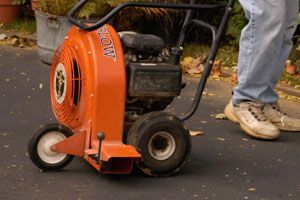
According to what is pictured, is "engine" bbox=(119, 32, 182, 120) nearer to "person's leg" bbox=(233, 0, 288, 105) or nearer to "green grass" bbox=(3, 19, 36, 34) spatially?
"person's leg" bbox=(233, 0, 288, 105)

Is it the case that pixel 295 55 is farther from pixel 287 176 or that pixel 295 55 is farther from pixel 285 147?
pixel 287 176

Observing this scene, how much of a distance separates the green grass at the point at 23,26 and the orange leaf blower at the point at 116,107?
15.1 ft

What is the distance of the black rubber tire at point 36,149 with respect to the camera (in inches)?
146

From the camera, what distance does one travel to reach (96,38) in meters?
3.73

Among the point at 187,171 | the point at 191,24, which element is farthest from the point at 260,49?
the point at 187,171

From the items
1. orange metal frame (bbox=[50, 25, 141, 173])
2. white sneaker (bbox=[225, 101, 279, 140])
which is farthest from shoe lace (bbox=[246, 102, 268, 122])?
orange metal frame (bbox=[50, 25, 141, 173])

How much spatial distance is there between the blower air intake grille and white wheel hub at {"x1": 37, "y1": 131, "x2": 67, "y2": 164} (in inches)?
6.7

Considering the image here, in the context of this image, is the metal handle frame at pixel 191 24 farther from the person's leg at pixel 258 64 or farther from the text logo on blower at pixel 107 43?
the person's leg at pixel 258 64

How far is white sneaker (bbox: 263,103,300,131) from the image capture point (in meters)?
4.85

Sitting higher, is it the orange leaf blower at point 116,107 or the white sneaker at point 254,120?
the orange leaf blower at point 116,107

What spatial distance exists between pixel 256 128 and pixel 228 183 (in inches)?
34.0

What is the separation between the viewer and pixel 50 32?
6.79 metres

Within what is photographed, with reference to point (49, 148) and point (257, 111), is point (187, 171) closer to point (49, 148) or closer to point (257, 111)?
point (49, 148)

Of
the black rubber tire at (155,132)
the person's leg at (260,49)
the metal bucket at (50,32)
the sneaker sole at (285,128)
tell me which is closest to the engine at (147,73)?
the black rubber tire at (155,132)
